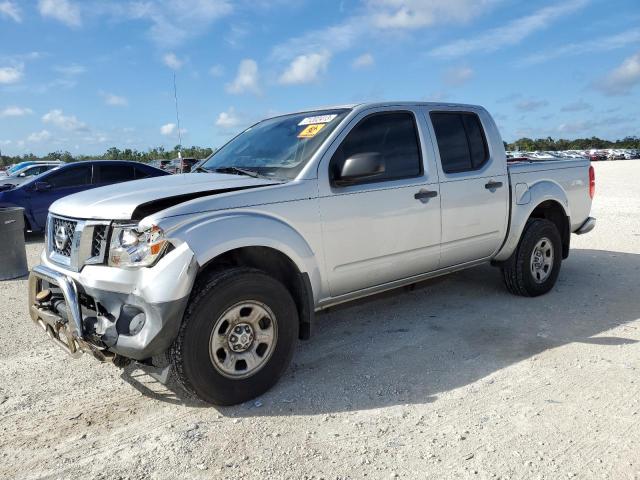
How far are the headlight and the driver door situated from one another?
1204 mm

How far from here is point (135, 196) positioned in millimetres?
3338

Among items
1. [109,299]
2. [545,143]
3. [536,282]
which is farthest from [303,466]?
[545,143]

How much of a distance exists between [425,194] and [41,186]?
29.0ft

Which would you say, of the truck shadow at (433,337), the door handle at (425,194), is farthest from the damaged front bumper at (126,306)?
the door handle at (425,194)

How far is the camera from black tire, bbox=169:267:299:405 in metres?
3.13

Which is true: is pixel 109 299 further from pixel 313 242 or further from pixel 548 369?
pixel 548 369

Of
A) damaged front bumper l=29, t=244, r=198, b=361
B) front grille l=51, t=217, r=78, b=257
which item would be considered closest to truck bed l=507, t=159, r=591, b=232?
damaged front bumper l=29, t=244, r=198, b=361

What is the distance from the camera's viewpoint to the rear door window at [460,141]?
187 inches

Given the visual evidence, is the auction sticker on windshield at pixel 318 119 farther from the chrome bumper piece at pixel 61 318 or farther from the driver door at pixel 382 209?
the chrome bumper piece at pixel 61 318

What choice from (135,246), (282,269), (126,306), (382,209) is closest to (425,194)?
(382,209)

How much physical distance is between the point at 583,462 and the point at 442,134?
116 inches

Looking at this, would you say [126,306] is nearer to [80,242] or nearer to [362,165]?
[80,242]

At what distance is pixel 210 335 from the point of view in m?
3.21

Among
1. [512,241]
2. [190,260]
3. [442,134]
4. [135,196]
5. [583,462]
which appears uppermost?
[442,134]
